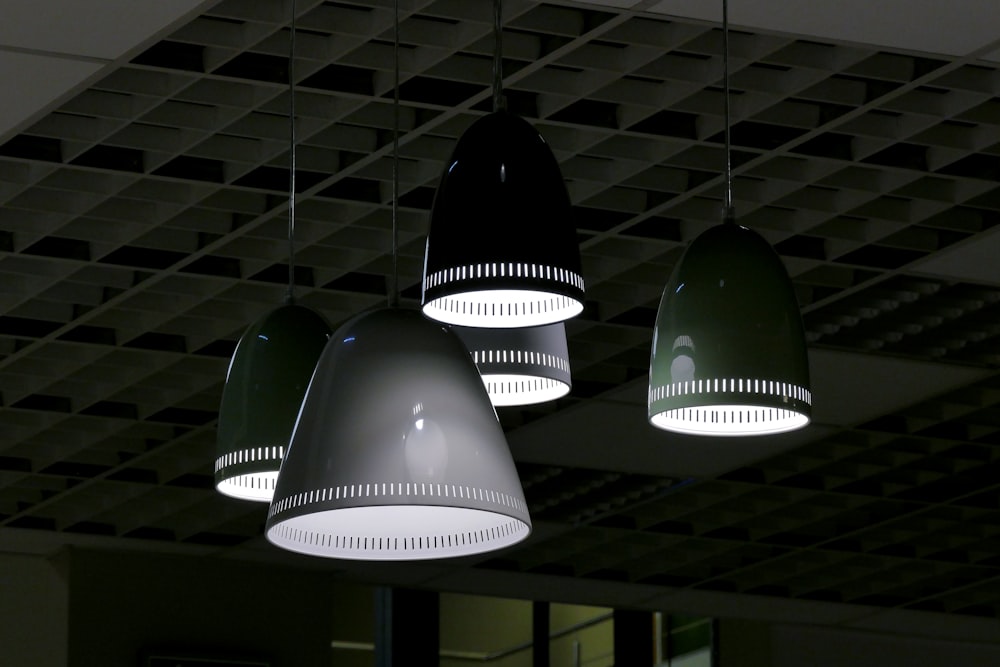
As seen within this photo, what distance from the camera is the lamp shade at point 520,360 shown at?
304cm

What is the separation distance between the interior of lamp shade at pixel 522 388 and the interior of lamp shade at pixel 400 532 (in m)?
0.61

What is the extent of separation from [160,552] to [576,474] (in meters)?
1.66

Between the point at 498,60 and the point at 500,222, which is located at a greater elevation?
the point at 498,60

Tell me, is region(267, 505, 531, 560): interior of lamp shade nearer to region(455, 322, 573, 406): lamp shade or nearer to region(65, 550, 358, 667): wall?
region(455, 322, 573, 406): lamp shade

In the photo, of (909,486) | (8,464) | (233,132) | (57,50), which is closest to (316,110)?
(233,132)

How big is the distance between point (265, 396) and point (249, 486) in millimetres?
153

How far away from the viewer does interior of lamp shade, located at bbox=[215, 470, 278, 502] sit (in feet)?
9.73

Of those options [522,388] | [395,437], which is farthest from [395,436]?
[522,388]

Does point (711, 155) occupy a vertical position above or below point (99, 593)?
above

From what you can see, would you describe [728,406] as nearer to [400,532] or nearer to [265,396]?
[400,532]

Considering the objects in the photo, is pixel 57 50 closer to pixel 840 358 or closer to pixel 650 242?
pixel 650 242

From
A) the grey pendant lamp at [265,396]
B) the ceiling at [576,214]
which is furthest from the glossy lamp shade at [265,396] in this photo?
the ceiling at [576,214]

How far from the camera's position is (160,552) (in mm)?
7141

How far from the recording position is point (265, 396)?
2.93 meters
